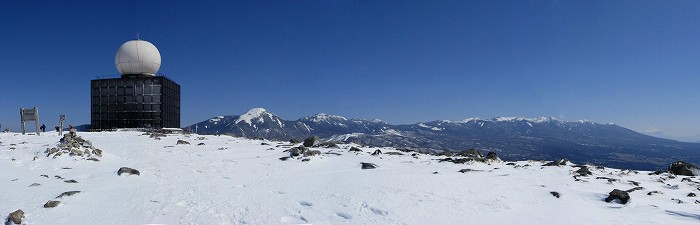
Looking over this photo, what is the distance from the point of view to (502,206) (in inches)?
394

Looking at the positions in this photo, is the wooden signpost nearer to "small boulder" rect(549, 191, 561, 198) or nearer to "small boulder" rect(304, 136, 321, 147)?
"small boulder" rect(304, 136, 321, 147)

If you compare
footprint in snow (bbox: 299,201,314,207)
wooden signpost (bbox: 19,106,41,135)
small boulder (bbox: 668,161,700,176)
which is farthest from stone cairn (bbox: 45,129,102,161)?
small boulder (bbox: 668,161,700,176)

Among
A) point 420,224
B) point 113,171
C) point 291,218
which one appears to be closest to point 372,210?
point 420,224

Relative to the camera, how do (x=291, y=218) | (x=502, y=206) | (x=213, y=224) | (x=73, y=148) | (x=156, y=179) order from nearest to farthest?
(x=213, y=224) → (x=291, y=218) → (x=502, y=206) → (x=156, y=179) → (x=73, y=148)

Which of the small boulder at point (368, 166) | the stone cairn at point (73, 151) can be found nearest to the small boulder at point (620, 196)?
the small boulder at point (368, 166)

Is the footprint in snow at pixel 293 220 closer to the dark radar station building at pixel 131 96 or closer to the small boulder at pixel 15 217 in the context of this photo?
the small boulder at pixel 15 217

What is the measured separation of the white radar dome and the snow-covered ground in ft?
127

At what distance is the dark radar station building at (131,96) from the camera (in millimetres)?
51000

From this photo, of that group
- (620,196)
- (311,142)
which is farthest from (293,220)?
(311,142)

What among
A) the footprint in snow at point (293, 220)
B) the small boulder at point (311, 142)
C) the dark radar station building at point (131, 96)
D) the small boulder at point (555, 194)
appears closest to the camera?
the footprint in snow at point (293, 220)

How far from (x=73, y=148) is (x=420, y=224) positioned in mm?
17241

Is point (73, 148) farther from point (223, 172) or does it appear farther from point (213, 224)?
point (213, 224)

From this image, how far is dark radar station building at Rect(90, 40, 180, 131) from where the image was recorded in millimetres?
51000

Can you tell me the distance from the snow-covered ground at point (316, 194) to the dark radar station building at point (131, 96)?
36291mm
